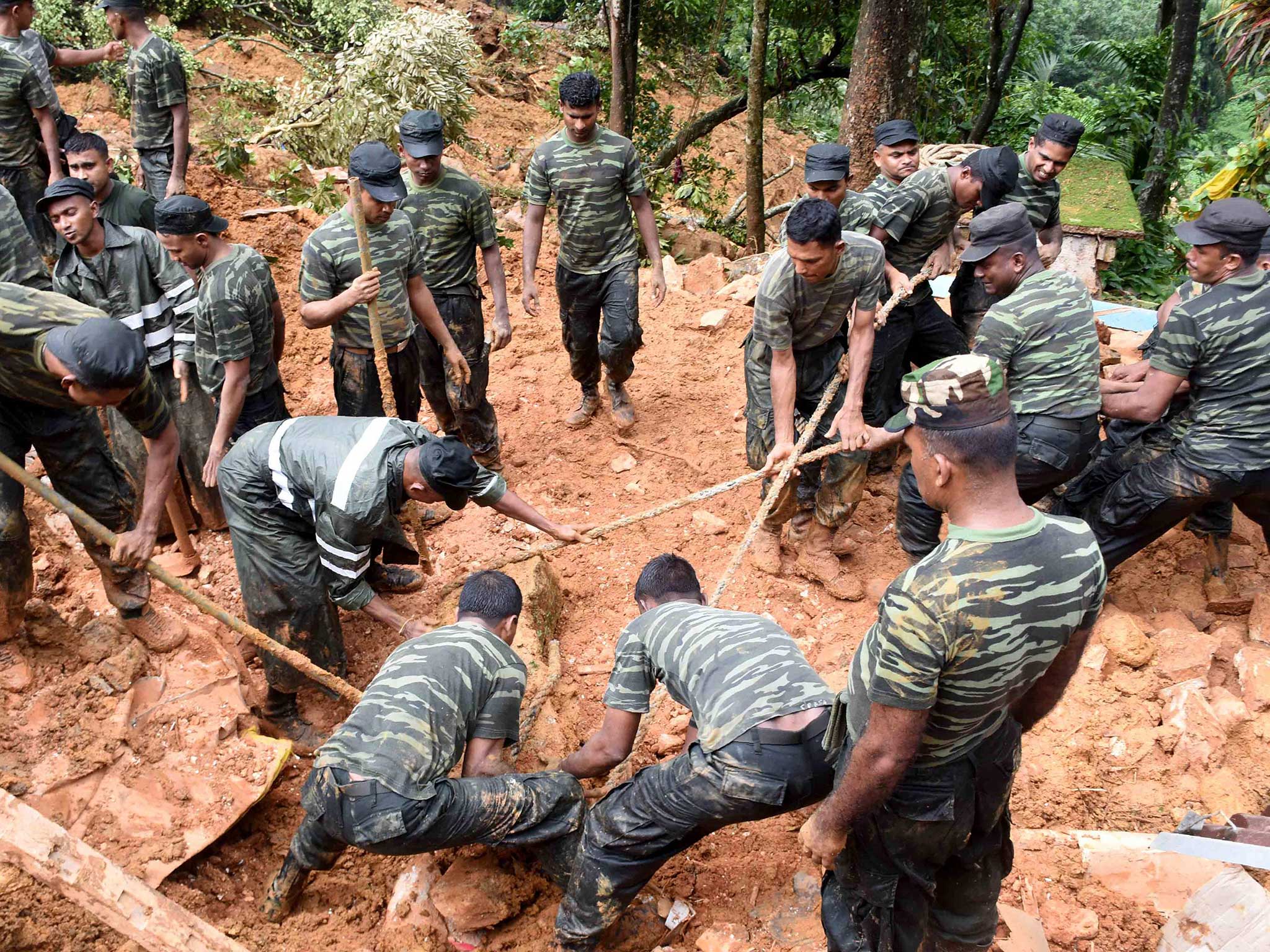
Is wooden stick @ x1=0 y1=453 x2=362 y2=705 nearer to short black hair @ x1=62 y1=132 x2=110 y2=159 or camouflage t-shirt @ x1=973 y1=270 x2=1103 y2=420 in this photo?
short black hair @ x1=62 y1=132 x2=110 y2=159

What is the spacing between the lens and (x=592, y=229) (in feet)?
20.3

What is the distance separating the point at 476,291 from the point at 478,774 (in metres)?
3.45

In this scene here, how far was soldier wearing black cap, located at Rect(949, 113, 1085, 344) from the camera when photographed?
→ 572cm

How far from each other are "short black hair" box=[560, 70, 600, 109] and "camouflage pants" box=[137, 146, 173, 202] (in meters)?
3.62

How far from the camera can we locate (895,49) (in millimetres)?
7707

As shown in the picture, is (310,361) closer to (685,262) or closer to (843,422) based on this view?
(685,262)

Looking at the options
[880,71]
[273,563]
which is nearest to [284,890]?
[273,563]

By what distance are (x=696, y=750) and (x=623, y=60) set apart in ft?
26.3

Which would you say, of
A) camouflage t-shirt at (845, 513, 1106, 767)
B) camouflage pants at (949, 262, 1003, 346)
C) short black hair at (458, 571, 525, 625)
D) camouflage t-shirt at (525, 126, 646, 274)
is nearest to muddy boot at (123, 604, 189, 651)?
short black hair at (458, 571, 525, 625)

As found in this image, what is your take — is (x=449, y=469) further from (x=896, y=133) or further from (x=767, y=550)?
(x=896, y=133)

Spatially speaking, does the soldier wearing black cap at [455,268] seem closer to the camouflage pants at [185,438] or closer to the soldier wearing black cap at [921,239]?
the camouflage pants at [185,438]

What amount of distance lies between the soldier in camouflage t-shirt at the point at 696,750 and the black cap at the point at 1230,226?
9.28ft

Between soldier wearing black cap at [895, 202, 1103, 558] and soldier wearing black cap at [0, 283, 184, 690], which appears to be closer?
soldier wearing black cap at [0, 283, 184, 690]

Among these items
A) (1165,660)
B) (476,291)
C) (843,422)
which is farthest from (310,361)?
(1165,660)
